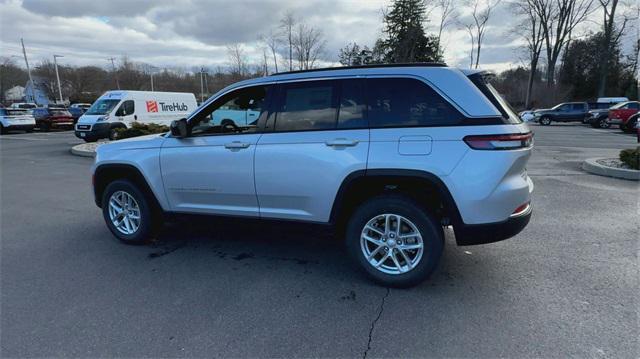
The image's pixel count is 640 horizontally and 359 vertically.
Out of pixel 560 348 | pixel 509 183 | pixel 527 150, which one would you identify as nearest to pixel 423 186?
pixel 509 183

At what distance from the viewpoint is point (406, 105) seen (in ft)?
10.4

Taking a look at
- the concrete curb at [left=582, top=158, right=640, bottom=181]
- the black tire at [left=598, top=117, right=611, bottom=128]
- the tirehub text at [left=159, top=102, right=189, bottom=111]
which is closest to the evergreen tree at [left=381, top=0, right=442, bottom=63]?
the black tire at [left=598, top=117, right=611, bottom=128]

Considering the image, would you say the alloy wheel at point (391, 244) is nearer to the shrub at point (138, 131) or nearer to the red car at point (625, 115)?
the shrub at point (138, 131)

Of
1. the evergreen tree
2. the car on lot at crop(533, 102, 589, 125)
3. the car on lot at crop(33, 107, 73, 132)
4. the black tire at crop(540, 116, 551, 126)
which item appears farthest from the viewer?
the evergreen tree

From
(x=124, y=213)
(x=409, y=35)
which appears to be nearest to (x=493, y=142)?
(x=124, y=213)

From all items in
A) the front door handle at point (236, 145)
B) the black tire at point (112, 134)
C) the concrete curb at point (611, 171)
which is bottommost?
the concrete curb at point (611, 171)

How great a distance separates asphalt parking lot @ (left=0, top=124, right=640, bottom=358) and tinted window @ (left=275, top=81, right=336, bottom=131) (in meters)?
1.01

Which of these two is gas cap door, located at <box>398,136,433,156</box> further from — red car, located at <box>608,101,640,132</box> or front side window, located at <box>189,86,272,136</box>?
red car, located at <box>608,101,640,132</box>

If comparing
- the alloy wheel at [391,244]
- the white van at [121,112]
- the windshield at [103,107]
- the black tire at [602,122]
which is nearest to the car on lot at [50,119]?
the white van at [121,112]

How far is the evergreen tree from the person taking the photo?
132ft

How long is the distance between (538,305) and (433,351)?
112 centimetres

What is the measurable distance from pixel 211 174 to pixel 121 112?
14.3m

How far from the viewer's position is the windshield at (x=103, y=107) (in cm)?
1558

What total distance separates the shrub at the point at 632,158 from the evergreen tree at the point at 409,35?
3417 centimetres
